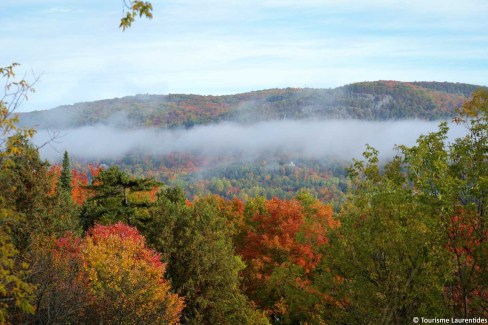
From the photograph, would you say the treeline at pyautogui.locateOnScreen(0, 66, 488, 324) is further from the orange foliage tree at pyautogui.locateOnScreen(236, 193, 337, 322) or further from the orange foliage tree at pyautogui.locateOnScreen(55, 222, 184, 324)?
the orange foliage tree at pyautogui.locateOnScreen(236, 193, 337, 322)

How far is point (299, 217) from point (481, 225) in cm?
2641

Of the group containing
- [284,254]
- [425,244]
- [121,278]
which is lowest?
[284,254]

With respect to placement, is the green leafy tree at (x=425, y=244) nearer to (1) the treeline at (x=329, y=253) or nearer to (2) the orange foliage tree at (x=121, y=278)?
(1) the treeline at (x=329, y=253)

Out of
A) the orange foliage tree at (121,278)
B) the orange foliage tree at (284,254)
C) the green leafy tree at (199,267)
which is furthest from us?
the orange foliage tree at (284,254)

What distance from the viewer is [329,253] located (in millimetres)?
19188

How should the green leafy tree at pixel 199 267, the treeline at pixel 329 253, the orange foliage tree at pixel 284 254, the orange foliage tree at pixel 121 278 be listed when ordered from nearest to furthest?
the treeline at pixel 329 253 < the orange foliage tree at pixel 121 278 < the green leafy tree at pixel 199 267 < the orange foliage tree at pixel 284 254

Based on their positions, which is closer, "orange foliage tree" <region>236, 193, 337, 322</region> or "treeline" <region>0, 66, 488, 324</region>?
"treeline" <region>0, 66, 488, 324</region>

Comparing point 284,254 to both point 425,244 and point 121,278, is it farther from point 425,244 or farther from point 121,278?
point 425,244

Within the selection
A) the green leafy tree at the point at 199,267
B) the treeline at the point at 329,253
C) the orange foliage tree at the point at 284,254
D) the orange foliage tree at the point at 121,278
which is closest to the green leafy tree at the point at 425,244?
the treeline at the point at 329,253

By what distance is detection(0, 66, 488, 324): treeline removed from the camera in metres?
14.7

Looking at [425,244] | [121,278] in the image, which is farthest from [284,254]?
[425,244]

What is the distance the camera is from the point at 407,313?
15.2 meters

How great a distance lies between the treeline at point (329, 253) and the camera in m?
14.7

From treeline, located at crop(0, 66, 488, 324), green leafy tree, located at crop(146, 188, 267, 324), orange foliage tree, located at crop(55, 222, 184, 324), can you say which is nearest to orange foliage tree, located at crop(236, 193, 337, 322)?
treeline, located at crop(0, 66, 488, 324)
